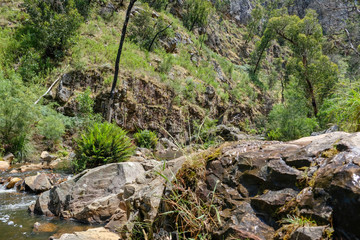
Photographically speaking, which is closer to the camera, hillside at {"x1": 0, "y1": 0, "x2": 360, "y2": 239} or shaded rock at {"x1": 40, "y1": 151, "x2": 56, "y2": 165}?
Answer: hillside at {"x1": 0, "y1": 0, "x2": 360, "y2": 239}

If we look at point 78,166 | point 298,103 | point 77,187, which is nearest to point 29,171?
point 78,166

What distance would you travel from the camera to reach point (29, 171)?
7.69m

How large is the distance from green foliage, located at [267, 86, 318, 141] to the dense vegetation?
6cm

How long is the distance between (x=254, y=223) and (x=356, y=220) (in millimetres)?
702

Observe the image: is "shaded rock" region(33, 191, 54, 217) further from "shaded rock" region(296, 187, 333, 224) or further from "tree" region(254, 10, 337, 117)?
"tree" region(254, 10, 337, 117)

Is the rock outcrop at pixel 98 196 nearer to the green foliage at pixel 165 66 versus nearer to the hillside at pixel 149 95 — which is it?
the hillside at pixel 149 95

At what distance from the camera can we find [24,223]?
4086 mm

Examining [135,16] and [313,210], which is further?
[135,16]

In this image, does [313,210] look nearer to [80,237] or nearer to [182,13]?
[80,237]

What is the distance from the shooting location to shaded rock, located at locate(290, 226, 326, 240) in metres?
1.39

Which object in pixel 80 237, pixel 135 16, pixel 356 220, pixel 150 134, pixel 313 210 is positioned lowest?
pixel 150 134

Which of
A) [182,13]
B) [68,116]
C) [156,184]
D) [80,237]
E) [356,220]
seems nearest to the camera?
[356,220]

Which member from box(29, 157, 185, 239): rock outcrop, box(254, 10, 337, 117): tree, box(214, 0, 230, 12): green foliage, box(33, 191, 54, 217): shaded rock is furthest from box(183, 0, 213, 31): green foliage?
box(33, 191, 54, 217): shaded rock

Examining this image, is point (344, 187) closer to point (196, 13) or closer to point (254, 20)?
point (196, 13)
